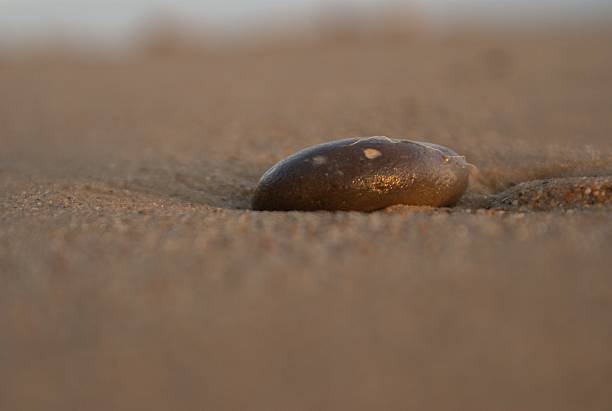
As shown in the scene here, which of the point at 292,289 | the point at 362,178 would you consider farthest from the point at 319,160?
the point at 292,289

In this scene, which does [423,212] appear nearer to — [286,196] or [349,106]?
[286,196]

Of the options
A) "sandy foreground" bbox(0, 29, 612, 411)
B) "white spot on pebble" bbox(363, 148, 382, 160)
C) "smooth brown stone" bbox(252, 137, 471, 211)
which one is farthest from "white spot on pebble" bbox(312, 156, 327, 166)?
"sandy foreground" bbox(0, 29, 612, 411)

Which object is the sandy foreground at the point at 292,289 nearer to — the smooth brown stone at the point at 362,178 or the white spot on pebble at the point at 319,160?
the smooth brown stone at the point at 362,178

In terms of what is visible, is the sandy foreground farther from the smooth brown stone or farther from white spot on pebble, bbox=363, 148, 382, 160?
white spot on pebble, bbox=363, 148, 382, 160

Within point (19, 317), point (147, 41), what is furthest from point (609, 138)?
point (147, 41)

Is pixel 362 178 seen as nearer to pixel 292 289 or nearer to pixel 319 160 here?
pixel 319 160

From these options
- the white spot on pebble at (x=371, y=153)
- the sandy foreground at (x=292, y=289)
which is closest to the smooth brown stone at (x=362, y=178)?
the white spot on pebble at (x=371, y=153)

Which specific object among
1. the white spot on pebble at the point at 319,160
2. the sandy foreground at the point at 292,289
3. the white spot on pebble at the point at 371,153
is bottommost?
the sandy foreground at the point at 292,289
